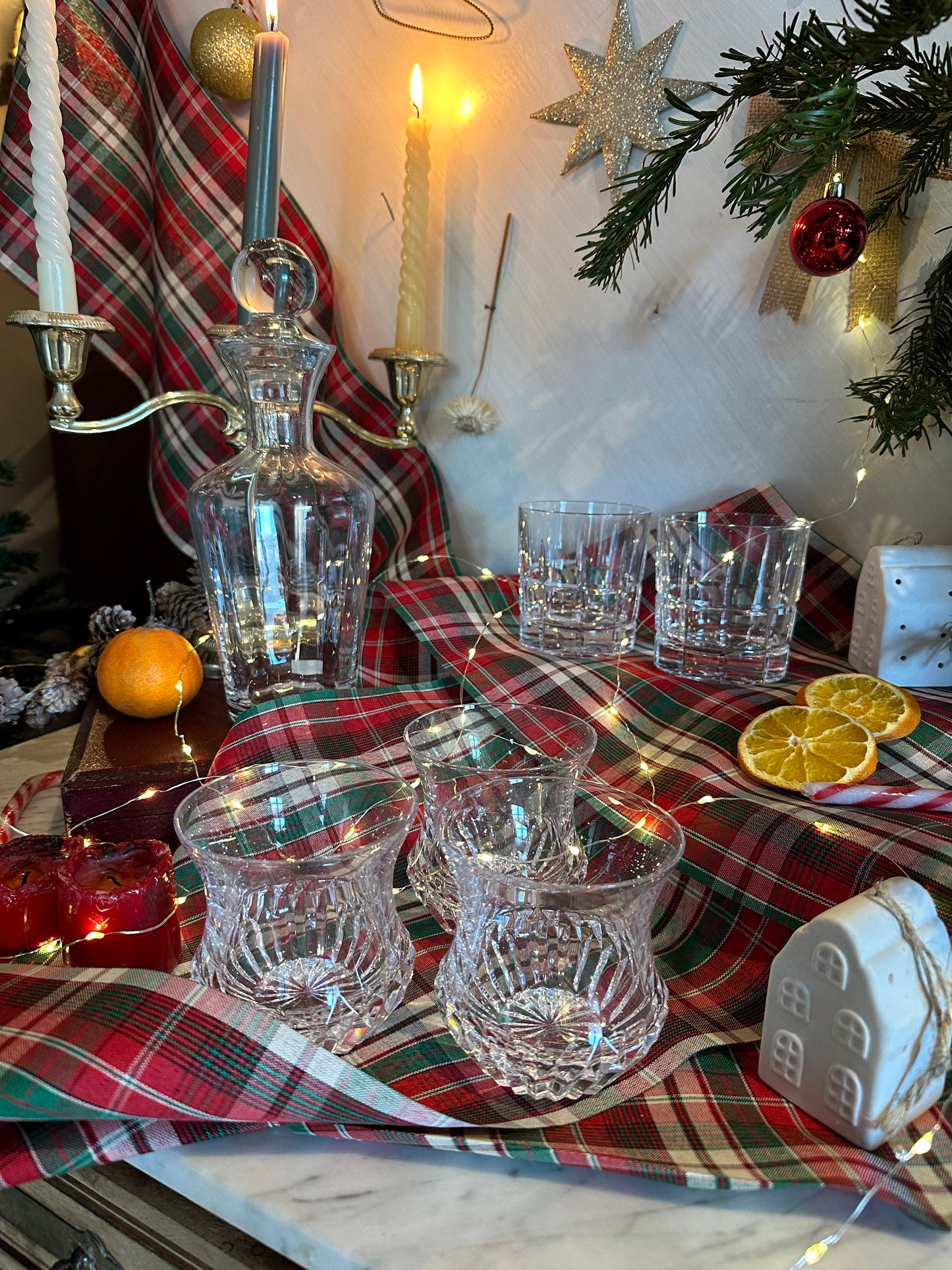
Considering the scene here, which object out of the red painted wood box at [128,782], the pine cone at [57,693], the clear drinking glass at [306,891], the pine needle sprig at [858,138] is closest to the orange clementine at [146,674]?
the red painted wood box at [128,782]

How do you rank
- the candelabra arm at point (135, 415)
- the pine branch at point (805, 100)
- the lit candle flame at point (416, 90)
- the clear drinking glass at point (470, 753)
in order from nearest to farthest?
the pine branch at point (805, 100), the clear drinking glass at point (470, 753), the candelabra arm at point (135, 415), the lit candle flame at point (416, 90)

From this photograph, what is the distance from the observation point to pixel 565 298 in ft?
3.15

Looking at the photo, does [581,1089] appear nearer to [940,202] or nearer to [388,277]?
[940,202]

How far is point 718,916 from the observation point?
1.90 feet

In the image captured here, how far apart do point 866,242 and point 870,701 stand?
1.21 ft

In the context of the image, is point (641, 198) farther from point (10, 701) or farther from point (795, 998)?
point (10, 701)

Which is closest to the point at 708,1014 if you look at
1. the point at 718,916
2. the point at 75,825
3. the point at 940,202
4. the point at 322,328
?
the point at 718,916

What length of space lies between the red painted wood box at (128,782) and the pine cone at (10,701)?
9.9 inches

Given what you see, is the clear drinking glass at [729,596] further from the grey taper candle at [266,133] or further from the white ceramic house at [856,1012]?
the grey taper candle at [266,133]

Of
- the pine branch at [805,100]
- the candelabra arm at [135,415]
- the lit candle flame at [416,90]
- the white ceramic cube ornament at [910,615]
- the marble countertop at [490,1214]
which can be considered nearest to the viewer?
the marble countertop at [490,1214]

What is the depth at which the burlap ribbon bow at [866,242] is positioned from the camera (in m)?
0.75

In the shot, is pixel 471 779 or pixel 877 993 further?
pixel 471 779

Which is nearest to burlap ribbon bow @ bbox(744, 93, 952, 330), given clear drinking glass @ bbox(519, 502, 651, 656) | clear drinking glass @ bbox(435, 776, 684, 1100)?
clear drinking glass @ bbox(519, 502, 651, 656)

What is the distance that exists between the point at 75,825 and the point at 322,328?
2.04 ft
